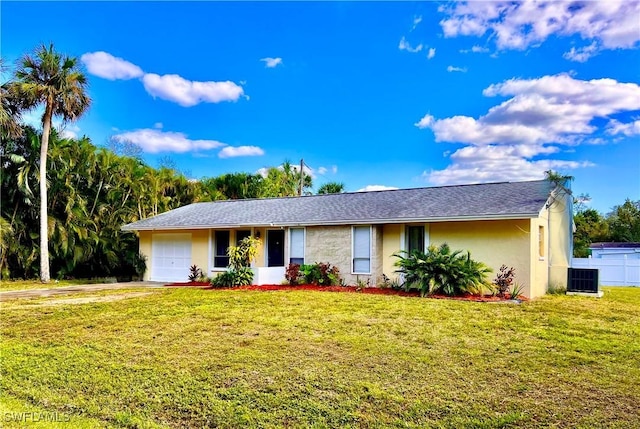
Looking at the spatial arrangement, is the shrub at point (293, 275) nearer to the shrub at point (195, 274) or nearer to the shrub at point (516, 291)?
the shrub at point (195, 274)

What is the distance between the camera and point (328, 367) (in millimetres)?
5984

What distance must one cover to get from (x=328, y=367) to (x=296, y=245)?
35.4 ft

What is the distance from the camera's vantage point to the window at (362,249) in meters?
15.0

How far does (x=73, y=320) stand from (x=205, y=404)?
590cm

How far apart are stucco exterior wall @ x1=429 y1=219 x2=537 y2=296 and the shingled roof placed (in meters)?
0.58

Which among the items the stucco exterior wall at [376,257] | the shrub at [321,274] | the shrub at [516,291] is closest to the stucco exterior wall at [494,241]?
the shrub at [516,291]

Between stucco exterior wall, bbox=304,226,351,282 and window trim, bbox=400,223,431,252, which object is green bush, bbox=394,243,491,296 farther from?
stucco exterior wall, bbox=304,226,351,282

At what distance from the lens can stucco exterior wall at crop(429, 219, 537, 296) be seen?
1277 cm

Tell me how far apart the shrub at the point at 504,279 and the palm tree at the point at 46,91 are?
60.1ft

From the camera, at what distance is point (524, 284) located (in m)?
12.7

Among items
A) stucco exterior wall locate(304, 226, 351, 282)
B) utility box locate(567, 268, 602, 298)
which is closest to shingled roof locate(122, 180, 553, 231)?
stucco exterior wall locate(304, 226, 351, 282)

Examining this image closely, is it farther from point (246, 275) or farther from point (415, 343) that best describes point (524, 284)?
point (246, 275)

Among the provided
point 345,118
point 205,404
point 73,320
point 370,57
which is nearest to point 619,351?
point 205,404

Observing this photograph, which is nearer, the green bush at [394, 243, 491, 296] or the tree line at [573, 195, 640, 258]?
the green bush at [394, 243, 491, 296]
